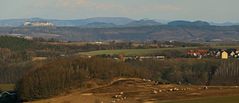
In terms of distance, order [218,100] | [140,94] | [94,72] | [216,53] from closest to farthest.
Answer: [218,100]
[140,94]
[94,72]
[216,53]

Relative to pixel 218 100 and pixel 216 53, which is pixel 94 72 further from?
pixel 216 53

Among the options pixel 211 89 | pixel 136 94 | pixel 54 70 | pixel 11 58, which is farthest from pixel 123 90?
pixel 11 58

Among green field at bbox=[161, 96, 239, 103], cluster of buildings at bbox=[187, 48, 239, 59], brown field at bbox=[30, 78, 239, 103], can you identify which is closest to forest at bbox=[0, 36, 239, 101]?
cluster of buildings at bbox=[187, 48, 239, 59]

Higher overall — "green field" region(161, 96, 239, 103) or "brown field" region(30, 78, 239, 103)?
"green field" region(161, 96, 239, 103)

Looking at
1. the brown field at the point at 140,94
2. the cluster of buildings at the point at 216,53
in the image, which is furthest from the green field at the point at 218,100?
the cluster of buildings at the point at 216,53

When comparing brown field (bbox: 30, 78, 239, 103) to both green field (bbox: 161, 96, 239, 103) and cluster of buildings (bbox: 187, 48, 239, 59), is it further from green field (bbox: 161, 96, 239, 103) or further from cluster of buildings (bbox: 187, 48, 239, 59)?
cluster of buildings (bbox: 187, 48, 239, 59)

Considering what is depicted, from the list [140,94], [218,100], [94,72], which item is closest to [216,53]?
[94,72]

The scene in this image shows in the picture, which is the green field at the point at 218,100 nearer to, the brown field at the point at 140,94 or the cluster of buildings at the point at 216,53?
the brown field at the point at 140,94

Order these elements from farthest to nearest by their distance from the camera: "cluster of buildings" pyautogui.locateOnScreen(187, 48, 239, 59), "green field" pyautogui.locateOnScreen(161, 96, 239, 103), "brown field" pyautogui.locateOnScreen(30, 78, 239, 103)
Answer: "cluster of buildings" pyautogui.locateOnScreen(187, 48, 239, 59) < "brown field" pyautogui.locateOnScreen(30, 78, 239, 103) < "green field" pyautogui.locateOnScreen(161, 96, 239, 103)

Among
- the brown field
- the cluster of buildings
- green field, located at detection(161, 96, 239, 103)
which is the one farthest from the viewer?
the cluster of buildings
